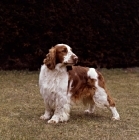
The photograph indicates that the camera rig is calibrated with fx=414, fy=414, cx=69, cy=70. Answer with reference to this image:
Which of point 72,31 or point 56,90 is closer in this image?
point 56,90

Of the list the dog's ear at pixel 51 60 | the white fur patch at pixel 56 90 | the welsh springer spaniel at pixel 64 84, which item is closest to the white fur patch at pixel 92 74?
the welsh springer spaniel at pixel 64 84

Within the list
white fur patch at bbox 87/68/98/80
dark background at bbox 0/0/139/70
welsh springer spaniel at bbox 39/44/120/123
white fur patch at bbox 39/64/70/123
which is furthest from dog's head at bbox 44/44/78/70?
dark background at bbox 0/0/139/70

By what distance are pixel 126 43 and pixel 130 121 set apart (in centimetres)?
719

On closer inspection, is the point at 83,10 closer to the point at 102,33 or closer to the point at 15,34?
the point at 102,33

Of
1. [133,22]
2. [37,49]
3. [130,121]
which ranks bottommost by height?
[130,121]

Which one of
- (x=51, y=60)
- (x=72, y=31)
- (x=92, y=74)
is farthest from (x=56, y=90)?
(x=72, y=31)

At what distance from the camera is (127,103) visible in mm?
8445

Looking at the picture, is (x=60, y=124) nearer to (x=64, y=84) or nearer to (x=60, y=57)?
(x=64, y=84)

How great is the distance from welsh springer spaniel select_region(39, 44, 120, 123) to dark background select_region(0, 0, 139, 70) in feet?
19.4

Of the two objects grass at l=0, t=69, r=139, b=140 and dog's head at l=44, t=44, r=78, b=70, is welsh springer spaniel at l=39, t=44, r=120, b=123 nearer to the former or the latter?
dog's head at l=44, t=44, r=78, b=70

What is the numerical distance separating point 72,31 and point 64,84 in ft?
21.6

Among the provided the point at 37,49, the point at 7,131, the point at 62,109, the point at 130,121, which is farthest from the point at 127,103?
the point at 37,49

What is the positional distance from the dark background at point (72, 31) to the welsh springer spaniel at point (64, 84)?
5.91m

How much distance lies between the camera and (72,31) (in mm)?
13039
